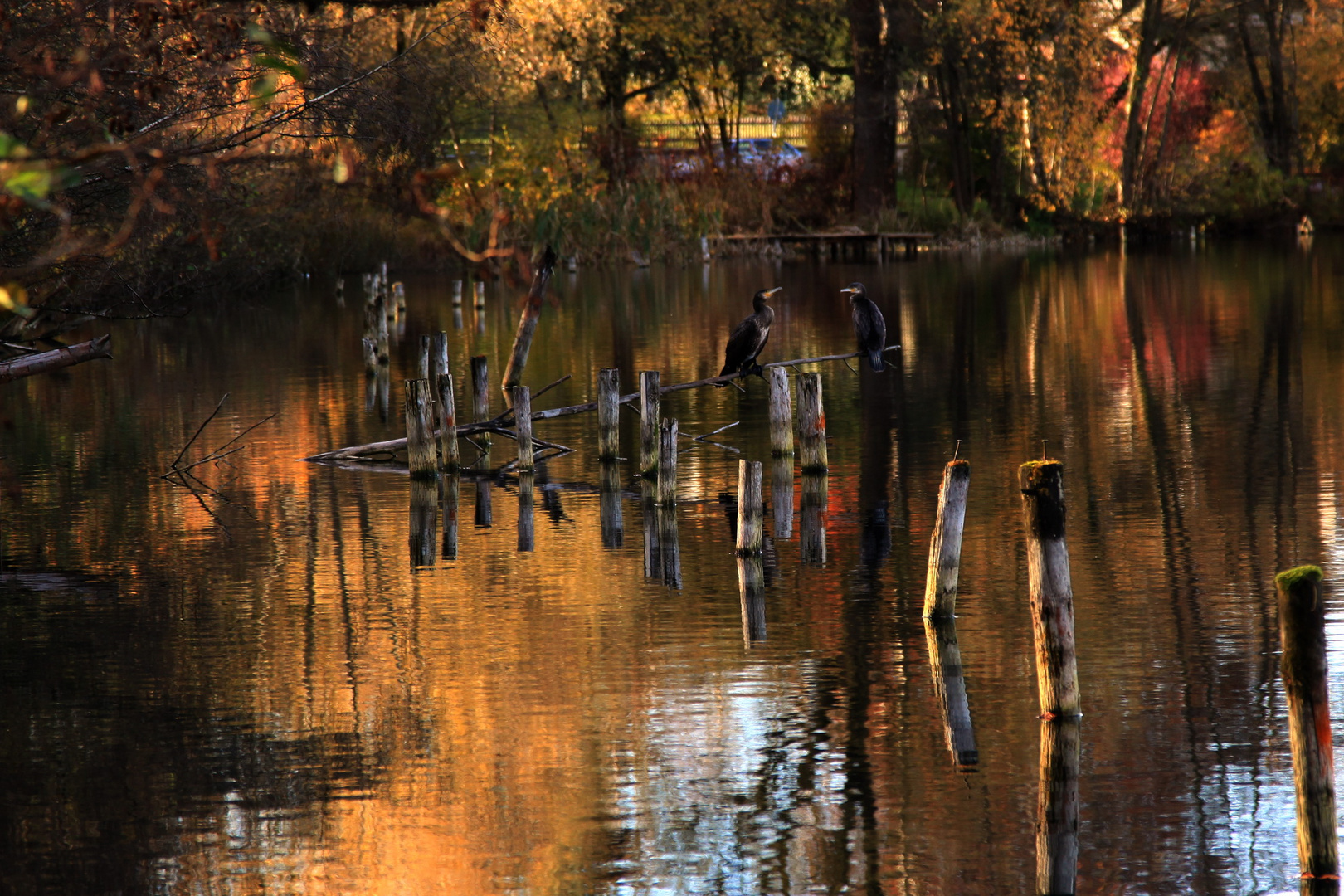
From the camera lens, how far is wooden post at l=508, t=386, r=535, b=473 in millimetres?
14477

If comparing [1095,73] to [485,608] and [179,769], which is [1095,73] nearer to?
[485,608]

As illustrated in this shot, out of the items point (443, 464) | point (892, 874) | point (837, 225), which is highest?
point (837, 225)

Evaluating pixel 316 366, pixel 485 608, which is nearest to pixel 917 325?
pixel 316 366

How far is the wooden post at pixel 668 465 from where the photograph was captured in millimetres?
12906

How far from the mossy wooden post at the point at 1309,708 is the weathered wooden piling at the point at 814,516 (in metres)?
5.99

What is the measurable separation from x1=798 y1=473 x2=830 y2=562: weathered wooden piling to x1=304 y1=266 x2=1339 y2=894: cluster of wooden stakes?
0.08 feet

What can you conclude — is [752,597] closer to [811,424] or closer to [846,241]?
[811,424]

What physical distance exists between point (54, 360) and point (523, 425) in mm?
4355

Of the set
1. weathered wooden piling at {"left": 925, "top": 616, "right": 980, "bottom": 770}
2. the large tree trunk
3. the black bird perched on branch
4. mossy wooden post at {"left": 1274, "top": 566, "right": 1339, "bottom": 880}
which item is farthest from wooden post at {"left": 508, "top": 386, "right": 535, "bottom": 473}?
the large tree trunk

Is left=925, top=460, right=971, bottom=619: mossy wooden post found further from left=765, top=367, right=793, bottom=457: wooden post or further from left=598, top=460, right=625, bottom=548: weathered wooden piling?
left=765, top=367, right=793, bottom=457: wooden post

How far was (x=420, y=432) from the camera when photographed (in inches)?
586

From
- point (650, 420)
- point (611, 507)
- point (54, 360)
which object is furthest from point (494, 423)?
point (54, 360)

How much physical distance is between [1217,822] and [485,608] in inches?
209

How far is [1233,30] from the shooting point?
4906cm
